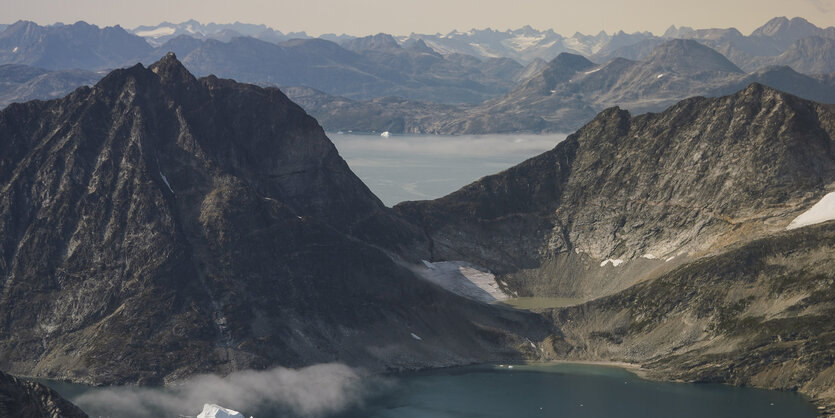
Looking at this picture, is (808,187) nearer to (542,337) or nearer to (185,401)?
(542,337)

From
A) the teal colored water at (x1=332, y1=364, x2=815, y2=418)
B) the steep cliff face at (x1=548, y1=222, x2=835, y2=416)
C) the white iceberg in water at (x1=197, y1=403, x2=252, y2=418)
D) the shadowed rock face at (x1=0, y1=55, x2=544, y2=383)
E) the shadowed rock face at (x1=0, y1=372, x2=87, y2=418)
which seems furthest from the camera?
the shadowed rock face at (x1=0, y1=55, x2=544, y2=383)

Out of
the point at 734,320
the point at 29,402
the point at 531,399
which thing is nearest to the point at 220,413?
the point at 29,402

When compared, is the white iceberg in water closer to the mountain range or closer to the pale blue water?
the pale blue water

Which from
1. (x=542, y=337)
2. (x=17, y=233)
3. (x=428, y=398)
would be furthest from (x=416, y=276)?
(x=17, y=233)

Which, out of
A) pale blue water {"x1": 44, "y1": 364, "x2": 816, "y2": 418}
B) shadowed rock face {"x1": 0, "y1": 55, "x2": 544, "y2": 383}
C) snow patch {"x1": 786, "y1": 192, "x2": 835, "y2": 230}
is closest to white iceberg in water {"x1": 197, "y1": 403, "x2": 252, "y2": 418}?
pale blue water {"x1": 44, "y1": 364, "x2": 816, "y2": 418}

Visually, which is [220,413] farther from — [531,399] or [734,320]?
[734,320]

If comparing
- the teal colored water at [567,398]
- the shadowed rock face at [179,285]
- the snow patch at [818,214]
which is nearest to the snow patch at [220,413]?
the teal colored water at [567,398]
